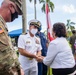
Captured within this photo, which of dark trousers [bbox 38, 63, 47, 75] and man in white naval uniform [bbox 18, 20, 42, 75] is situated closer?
man in white naval uniform [bbox 18, 20, 42, 75]

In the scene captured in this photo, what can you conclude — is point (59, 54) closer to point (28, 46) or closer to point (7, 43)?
point (28, 46)

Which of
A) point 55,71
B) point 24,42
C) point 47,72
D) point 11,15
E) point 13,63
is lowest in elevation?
point 47,72

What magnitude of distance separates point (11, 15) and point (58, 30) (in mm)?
2080

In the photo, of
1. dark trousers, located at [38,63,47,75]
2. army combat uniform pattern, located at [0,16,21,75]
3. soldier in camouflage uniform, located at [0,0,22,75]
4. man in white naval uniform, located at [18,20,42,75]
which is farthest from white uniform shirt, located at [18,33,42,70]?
army combat uniform pattern, located at [0,16,21,75]

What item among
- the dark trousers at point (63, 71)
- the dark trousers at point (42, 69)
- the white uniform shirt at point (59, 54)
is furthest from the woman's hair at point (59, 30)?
the dark trousers at point (42, 69)

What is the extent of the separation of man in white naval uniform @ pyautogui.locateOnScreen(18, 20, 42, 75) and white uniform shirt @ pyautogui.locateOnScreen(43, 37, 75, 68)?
762 millimetres

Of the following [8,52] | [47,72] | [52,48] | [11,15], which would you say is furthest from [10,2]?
[47,72]

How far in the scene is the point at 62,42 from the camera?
4.40 m

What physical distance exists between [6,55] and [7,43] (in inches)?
3.9

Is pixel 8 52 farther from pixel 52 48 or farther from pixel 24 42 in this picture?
pixel 24 42

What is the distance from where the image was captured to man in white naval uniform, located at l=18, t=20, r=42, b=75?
5117 millimetres

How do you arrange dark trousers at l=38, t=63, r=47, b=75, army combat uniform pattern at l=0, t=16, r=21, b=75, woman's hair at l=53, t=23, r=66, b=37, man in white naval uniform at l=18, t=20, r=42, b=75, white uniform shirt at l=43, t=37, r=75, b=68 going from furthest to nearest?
dark trousers at l=38, t=63, r=47, b=75 → man in white naval uniform at l=18, t=20, r=42, b=75 → woman's hair at l=53, t=23, r=66, b=37 → white uniform shirt at l=43, t=37, r=75, b=68 → army combat uniform pattern at l=0, t=16, r=21, b=75

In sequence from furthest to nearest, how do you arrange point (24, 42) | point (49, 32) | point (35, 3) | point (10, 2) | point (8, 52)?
point (35, 3) < point (49, 32) < point (24, 42) < point (10, 2) < point (8, 52)

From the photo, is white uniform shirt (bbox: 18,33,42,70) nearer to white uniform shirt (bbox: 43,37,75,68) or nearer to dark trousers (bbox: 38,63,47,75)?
white uniform shirt (bbox: 43,37,75,68)
